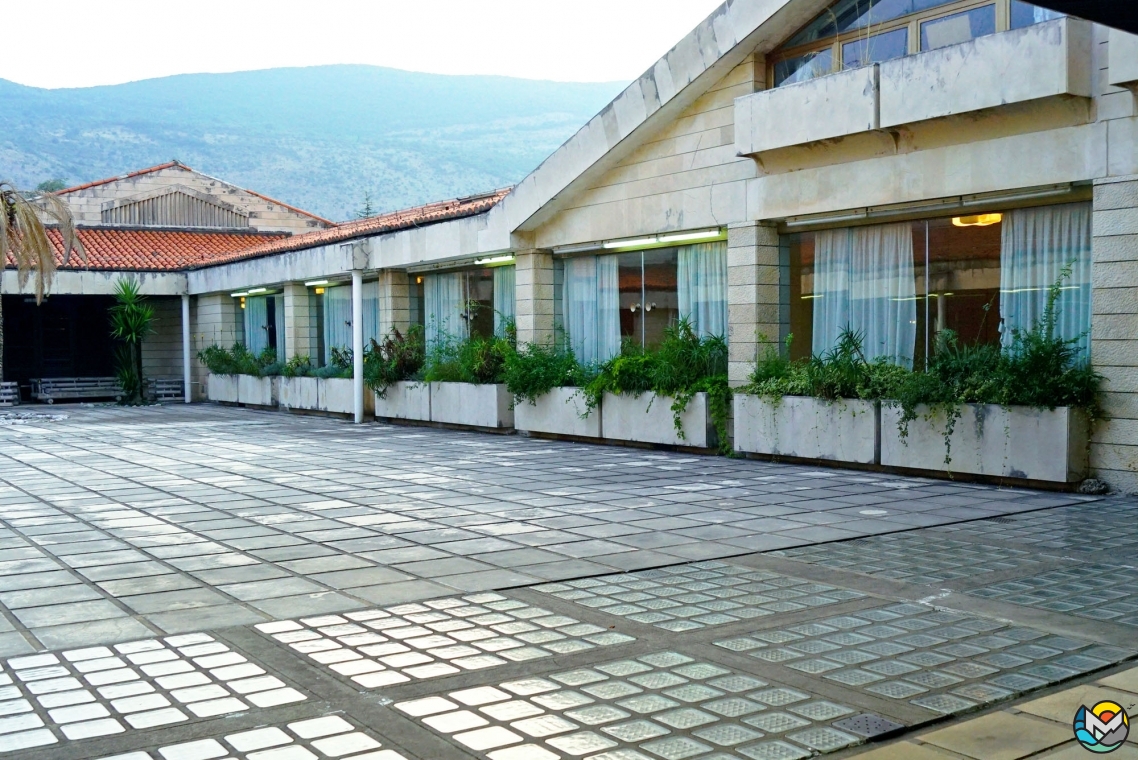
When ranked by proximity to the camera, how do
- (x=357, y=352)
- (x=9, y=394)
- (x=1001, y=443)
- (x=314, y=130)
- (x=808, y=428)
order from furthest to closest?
(x=314, y=130) < (x=9, y=394) < (x=357, y=352) < (x=808, y=428) < (x=1001, y=443)

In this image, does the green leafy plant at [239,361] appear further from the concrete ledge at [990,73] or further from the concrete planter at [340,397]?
the concrete ledge at [990,73]

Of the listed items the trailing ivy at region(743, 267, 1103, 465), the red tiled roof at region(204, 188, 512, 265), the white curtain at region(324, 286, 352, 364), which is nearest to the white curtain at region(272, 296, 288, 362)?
the red tiled roof at region(204, 188, 512, 265)

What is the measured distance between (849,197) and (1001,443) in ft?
12.0

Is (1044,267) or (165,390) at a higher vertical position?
(1044,267)

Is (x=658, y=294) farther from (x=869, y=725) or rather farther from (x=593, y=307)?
(x=869, y=725)

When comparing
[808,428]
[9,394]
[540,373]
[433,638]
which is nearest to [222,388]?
[9,394]

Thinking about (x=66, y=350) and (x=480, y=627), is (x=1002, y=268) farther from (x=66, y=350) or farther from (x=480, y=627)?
(x=66, y=350)

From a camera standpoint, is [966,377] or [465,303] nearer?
[966,377]

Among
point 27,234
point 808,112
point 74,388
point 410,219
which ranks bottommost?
point 74,388

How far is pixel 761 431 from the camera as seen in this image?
45.9 ft

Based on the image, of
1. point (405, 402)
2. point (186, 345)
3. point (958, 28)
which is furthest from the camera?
point (186, 345)

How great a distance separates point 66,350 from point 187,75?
160m

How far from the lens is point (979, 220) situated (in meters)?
12.6

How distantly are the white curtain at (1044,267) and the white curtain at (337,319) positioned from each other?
15766 mm
